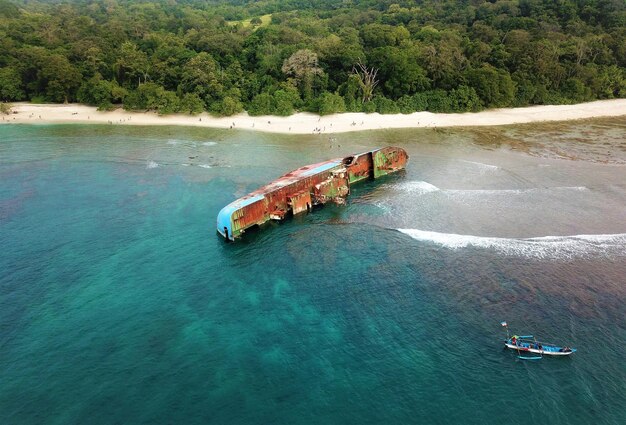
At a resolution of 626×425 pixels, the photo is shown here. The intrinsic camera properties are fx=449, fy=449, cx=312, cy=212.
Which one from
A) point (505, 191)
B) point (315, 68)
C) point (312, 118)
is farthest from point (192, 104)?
point (505, 191)

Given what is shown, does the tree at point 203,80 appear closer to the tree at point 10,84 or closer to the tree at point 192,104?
the tree at point 192,104

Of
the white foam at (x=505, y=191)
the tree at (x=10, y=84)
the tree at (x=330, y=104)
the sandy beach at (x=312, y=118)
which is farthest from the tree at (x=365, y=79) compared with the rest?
the tree at (x=10, y=84)

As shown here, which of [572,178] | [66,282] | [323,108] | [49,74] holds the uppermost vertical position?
[49,74]

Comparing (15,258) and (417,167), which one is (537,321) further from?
(15,258)

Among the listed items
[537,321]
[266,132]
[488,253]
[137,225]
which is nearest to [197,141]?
[266,132]

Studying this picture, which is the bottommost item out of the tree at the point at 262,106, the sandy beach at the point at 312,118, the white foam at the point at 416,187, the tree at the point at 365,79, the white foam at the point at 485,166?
the white foam at the point at 416,187

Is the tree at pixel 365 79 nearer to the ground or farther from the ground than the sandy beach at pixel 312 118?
farther from the ground

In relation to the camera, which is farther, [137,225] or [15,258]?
[137,225]
